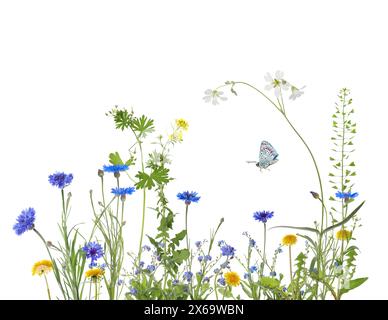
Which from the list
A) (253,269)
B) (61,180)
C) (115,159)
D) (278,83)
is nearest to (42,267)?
(61,180)

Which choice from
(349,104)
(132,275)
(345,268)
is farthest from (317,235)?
(132,275)

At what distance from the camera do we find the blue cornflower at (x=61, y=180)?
2.04 meters

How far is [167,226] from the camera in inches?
87.3

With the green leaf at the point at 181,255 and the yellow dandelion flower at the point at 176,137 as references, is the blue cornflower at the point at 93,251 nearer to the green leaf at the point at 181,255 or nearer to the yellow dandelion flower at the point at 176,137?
the green leaf at the point at 181,255

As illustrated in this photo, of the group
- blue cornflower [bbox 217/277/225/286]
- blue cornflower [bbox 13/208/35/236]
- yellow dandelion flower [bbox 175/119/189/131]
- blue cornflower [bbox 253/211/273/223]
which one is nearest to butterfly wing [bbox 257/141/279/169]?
blue cornflower [bbox 253/211/273/223]

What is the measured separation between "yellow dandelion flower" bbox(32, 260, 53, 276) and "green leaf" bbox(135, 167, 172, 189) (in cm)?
37

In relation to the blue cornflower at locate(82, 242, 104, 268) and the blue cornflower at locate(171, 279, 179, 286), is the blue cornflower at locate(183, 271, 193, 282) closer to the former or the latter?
the blue cornflower at locate(171, 279, 179, 286)

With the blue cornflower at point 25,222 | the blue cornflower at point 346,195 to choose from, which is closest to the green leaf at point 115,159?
the blue cornflower at point 25,222

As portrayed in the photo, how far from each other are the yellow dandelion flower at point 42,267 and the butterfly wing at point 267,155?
2.44 feet

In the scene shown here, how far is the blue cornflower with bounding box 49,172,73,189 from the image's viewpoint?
2.04 meters

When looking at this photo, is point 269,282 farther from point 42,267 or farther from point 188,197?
point 42,267
